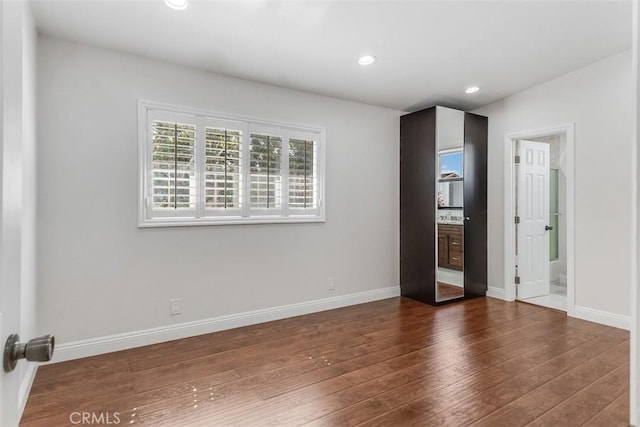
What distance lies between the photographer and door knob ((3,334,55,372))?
611mm

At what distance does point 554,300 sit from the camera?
4.34 m

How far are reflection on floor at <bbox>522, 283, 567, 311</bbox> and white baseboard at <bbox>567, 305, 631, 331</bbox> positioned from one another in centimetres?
32

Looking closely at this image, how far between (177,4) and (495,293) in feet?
15.6

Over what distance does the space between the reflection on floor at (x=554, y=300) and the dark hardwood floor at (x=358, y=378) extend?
72cm

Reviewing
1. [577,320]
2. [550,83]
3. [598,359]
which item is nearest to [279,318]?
[598,359]

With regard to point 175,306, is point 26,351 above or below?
above

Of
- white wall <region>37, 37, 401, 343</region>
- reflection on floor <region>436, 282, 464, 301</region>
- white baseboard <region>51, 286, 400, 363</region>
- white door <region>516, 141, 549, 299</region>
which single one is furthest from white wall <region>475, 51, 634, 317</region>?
white wall <region>37, 37, 401, 343</region>

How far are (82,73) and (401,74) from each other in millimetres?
2905

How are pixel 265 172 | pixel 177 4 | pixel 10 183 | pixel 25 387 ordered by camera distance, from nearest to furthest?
Result: pixel 10 183
pixel 25 387
pixel 177 4
pixel 265 172

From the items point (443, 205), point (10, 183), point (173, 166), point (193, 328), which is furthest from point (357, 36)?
point (193, 328)

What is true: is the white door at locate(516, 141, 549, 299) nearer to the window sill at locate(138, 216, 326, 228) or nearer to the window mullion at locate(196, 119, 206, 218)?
the window sill at locate(138, 216, 326, 228)

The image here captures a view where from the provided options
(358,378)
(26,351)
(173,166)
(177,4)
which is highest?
(177,4)

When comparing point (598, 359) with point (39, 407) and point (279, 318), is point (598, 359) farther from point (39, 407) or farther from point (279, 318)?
point (39, 407)

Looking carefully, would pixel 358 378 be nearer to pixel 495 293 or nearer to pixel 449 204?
pixel 449 204
